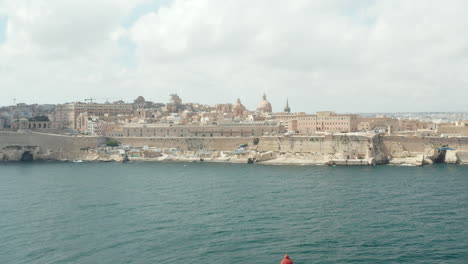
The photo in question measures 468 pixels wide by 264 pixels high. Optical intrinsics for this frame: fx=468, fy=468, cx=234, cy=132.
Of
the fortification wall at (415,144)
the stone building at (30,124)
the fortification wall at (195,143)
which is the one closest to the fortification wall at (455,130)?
the fortification wall at (415,144)

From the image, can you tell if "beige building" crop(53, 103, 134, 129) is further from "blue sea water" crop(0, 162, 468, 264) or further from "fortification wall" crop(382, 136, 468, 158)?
"fortification wall" crop(382, 136, 468, 158)

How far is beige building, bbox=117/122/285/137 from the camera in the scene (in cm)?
5534

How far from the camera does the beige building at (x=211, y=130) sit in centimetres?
5534

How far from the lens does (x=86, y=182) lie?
3262 cm

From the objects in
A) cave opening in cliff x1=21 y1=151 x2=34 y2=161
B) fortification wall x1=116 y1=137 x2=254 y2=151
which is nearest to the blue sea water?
fortification wall x1=116 y1=137 x2=254 y2=151

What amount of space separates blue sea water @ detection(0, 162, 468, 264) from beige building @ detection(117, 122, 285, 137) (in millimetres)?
20485

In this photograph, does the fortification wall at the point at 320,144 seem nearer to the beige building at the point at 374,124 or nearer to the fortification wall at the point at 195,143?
the fortification wall at the point at 195,143

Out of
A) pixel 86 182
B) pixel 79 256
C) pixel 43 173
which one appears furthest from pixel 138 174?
pixel 79 256

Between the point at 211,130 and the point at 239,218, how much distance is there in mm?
35981

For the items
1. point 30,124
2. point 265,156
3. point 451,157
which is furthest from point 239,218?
point 30,124

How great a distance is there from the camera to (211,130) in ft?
184

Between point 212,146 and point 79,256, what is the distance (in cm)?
3670

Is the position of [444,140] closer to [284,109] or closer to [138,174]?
[138,174]

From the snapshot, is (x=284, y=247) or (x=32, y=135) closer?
(x=284, y=247)
